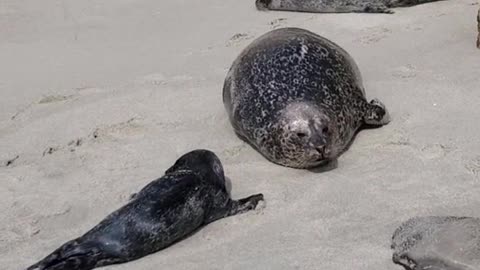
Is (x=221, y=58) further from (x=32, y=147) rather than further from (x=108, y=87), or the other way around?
(x=32, y=147)

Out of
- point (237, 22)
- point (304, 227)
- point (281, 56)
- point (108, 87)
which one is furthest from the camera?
point (237, 22)

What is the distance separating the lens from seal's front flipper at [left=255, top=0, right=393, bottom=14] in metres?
7.41

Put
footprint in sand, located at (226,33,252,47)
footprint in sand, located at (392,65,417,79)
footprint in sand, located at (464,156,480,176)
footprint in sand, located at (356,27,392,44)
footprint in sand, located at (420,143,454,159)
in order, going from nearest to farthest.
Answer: footprint in sand, located at (464,156,480,176) < footprint in sand, located at (420,143,454,159) < footprint in sand, located at (392,65,417,79) < footprint in sand, located at (356,27,392,44) < footprint in sand, located at (226,33,252,47)

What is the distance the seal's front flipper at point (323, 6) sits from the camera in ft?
24.3

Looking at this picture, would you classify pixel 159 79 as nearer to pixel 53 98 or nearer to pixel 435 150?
pixel 53 98

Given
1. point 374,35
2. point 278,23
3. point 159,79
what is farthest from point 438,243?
point 278,23

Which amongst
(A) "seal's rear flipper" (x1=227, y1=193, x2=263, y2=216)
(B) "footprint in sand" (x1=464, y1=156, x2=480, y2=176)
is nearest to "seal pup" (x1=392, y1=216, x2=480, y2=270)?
(B) "footprint in sand" (x1=464, y1=156, x2=480, y2=176)

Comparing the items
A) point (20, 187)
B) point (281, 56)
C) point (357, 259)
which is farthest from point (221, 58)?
point (357, 259)

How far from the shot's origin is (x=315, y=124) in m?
4.89

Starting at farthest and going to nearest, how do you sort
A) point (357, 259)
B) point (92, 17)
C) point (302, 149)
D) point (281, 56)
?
point (92, 17), point (281, 56), point (302, 149), point (357, 259)

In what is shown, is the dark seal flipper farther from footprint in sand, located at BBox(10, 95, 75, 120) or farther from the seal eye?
footprint in sand, located at BBox(10, 95, 75, 120)

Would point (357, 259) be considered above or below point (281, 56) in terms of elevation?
below

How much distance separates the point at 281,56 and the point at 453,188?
157 centimetres

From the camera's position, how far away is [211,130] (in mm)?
5434
